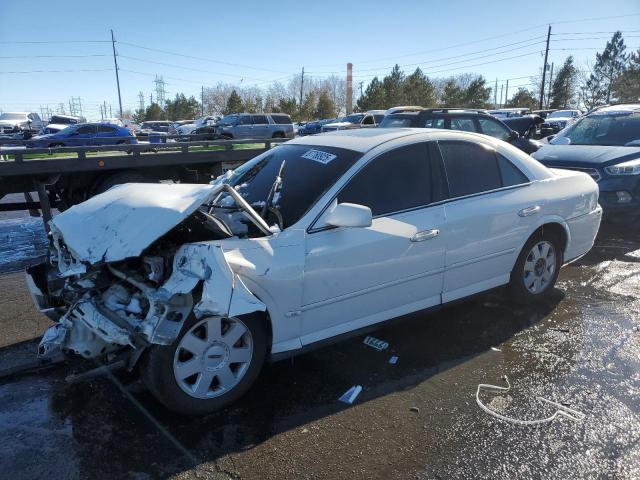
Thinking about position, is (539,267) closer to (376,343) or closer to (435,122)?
(376,343)

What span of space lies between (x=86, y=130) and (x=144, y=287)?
2196 cm

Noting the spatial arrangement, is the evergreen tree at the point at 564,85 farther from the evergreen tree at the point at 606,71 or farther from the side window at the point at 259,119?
the side window at the point at 259,119

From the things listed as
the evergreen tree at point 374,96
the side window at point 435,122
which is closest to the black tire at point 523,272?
the side window at point 435,122

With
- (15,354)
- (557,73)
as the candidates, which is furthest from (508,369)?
(557,73)

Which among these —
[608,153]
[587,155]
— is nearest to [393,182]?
[587,155]

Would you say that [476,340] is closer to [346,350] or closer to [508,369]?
[508,369]

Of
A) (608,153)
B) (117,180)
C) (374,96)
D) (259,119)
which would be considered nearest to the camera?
(117,180)

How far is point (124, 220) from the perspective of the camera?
9.85 ft

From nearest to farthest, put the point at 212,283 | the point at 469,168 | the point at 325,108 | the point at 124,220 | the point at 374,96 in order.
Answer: the point at 212,283 < the point at 124,220 < the point at 469,168 < the point at 374,96 < the point at 325,108

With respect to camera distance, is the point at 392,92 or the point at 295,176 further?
the point at 392,92

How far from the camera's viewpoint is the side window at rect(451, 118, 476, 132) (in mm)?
9172

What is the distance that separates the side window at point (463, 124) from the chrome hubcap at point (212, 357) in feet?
24.4

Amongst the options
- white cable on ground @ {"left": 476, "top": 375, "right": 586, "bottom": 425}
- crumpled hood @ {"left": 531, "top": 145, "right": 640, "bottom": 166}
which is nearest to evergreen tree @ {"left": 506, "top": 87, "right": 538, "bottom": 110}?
crumpled hood @ {"left": 531, "top": 145, "right": 640, "bottom": 166}

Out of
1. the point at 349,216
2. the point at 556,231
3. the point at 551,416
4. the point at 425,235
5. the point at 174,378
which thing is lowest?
the point at 551,416
